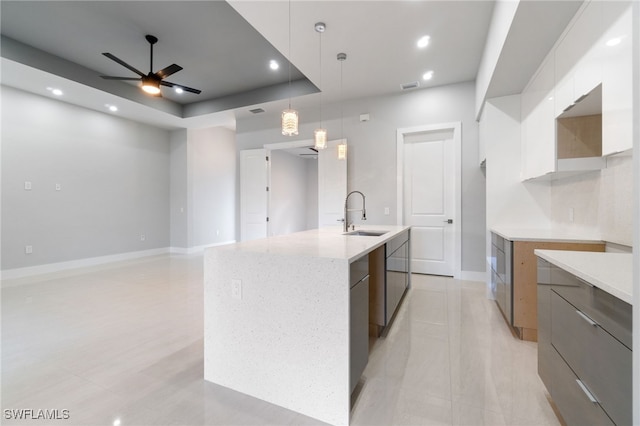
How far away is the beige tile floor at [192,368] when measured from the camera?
152cm

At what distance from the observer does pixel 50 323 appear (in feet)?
8.95

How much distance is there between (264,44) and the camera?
375 cm

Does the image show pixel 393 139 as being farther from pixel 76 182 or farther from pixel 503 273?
pixel 76 182

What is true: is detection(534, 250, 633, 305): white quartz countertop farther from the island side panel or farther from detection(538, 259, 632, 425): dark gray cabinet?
the island side panel

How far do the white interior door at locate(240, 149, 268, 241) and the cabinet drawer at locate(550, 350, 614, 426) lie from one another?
492 cm

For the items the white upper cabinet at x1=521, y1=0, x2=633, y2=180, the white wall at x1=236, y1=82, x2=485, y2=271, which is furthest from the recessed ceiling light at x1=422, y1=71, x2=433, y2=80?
the white upper cabinet at x1=521, y1=0, x2=633, y2=180

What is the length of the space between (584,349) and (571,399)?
304 mm

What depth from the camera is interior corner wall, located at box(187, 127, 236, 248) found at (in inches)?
273

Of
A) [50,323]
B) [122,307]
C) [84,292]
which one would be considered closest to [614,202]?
[122,307]

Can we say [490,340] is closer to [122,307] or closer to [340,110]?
[122,307]

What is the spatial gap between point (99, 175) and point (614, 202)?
7.76 metres

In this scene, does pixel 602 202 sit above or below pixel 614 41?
below

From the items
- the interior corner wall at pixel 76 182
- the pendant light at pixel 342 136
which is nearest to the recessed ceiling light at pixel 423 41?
the pendant light at pixel 342 136

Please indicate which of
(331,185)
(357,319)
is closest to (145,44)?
(331,185)
